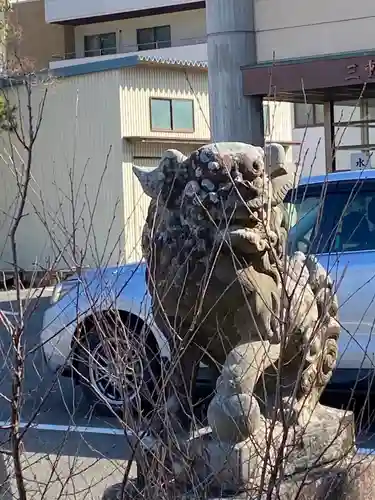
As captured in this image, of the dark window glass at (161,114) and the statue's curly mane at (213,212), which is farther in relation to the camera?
the dark window glass at (161,114)

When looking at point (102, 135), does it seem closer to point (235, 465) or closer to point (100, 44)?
point (235, 465)

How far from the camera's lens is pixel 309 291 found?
425 centimetres

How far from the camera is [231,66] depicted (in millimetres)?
13477

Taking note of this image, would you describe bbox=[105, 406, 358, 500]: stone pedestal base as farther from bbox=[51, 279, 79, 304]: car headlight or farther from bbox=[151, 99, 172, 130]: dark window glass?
bbox=[151, 99, 172, 130]: dark window glass

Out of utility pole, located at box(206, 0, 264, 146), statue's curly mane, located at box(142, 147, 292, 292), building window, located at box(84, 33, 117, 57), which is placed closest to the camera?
statue's curly mane, located at box(142, 147, 292, 292)

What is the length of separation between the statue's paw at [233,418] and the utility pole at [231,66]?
9.67m

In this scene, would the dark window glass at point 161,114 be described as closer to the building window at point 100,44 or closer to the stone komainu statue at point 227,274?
the stone komainu statue at point 227,274

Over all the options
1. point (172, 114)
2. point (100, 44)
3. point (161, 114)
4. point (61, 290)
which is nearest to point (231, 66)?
point (61, 290)

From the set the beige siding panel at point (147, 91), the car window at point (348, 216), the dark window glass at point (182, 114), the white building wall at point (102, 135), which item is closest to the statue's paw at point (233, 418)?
the car window at point (348, 216)

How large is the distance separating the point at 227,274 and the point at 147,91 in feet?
56.3

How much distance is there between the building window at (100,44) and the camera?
128ft

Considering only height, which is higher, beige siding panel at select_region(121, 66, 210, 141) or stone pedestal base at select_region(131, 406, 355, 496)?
beige siding panel at select_region(121, 66, 210, 141)

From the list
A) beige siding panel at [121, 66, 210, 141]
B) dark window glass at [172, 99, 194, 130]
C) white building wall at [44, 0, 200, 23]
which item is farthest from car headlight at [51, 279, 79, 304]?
white building wall at [44, 0, 200, 23]

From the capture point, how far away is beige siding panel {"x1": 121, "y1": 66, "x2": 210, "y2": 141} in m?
20.6
